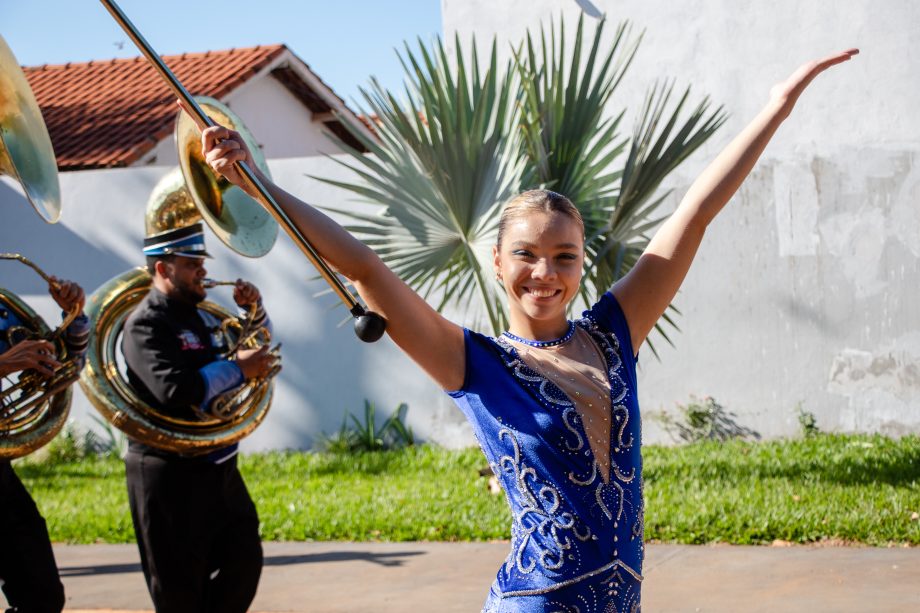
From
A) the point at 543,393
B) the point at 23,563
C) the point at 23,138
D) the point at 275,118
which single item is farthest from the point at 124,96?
the point at 543,393

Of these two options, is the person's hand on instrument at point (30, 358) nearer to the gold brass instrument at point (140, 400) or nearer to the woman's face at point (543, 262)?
the gold brass instrument at point (140, 400)

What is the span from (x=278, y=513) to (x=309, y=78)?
11.7m

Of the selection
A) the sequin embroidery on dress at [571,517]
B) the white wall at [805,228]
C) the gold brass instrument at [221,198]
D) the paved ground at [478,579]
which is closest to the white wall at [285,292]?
the white wall at [805,228]

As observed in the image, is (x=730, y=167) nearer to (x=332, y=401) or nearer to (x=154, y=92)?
(x=332, y=401)

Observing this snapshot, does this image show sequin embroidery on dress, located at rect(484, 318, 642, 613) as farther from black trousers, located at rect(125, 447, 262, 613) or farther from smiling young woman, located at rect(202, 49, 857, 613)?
black trousers, located at rect(125, 447, 262, 613)

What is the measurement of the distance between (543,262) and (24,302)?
298cm

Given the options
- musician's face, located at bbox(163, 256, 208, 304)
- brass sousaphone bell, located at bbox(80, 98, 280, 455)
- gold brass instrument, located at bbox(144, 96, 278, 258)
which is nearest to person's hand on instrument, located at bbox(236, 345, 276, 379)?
brass sousaphone bell, located at bbox(80, 98, 280, 455)

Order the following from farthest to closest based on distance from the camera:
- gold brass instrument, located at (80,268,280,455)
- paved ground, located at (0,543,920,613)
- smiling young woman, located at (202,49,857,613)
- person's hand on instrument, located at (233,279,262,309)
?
paved ground, located at (0,543,920,613), person's hand on instrument, located at (233,279,262,309), gold brass instrument, located at (80,268,280,455), smiling young woman, located at (202,49,857,613)

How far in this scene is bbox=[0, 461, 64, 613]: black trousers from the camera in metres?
4.34

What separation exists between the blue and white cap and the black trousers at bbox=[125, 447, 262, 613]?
0.85 m

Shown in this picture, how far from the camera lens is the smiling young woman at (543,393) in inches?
89.7

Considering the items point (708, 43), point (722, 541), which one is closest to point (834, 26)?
point (708, 43)

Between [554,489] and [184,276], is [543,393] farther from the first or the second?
[184,276]

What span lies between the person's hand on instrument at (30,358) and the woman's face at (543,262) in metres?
2.54
